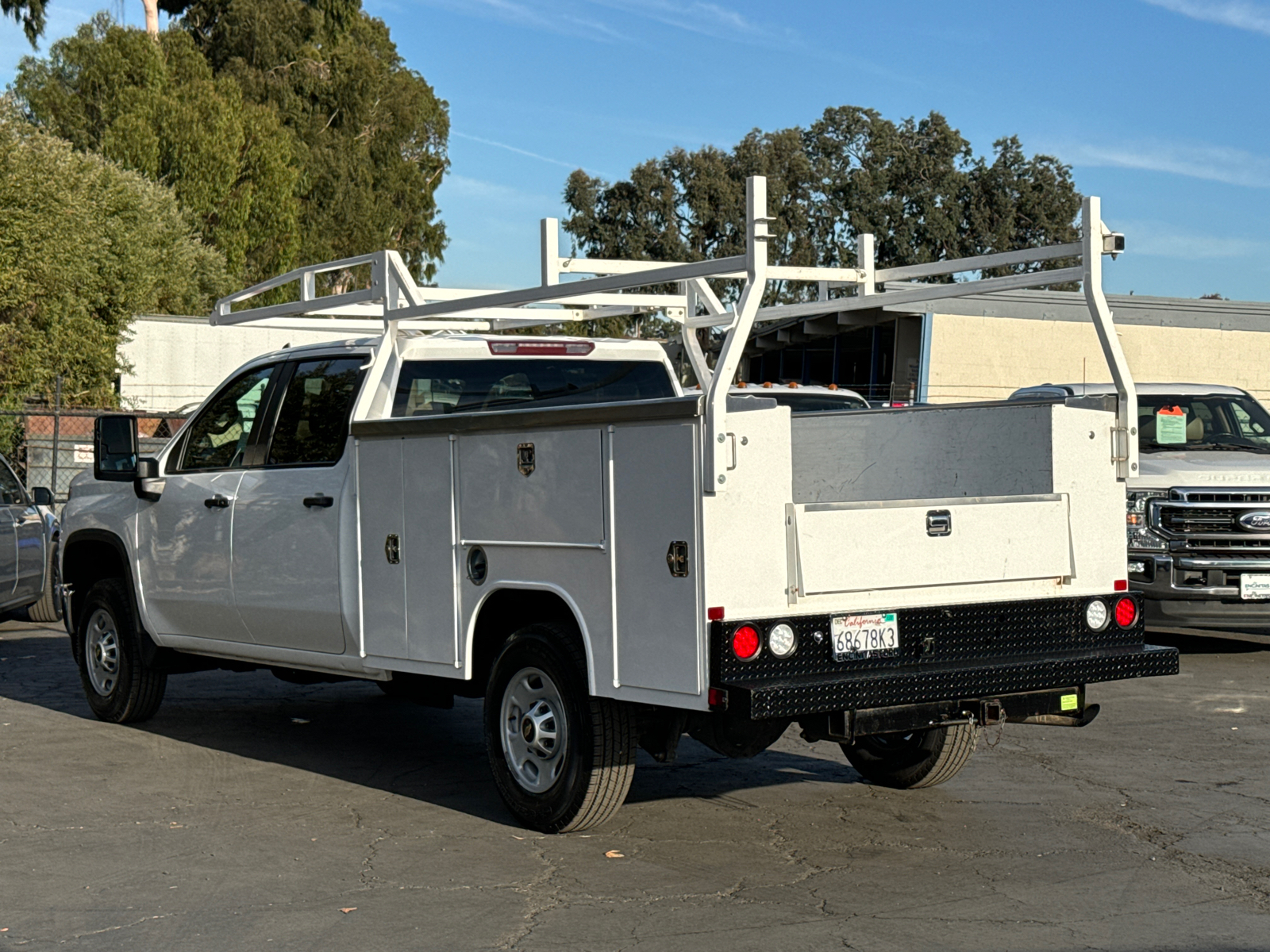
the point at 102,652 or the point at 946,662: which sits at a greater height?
the point at 946,662

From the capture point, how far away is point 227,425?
8531 mm

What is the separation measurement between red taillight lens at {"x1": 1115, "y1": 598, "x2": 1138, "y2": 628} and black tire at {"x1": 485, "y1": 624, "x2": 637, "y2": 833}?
204 cm

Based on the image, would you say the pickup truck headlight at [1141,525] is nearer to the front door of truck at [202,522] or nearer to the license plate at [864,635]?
the license plate at [864,635]

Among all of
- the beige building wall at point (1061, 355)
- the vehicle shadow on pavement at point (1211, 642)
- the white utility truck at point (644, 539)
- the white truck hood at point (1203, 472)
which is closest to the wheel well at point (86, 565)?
the white utility truck at point (644, 539)

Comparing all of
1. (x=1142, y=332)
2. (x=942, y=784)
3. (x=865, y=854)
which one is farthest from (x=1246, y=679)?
(x=1142, y=332)

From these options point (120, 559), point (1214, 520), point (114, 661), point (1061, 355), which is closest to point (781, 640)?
point (120, 559)

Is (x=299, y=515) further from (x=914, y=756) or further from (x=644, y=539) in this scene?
(x=914, y=756)

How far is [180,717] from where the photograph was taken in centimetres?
957

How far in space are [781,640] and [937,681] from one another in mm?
690

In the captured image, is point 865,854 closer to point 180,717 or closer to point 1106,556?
point 1106,556

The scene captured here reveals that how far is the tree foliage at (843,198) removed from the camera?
61812mm

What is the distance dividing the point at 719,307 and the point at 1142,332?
26.9 m

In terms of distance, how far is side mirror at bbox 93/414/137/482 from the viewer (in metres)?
8.73

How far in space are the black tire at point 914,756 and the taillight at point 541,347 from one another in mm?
2343
